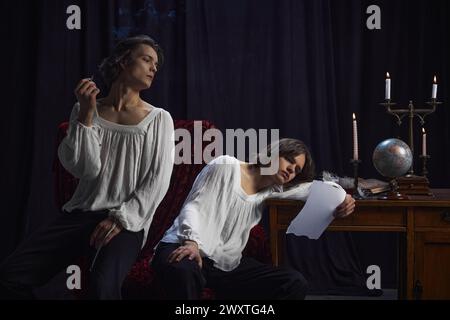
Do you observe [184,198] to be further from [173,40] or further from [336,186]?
[173,40]

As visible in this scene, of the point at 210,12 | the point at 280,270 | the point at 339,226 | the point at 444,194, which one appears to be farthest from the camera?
the point at 210,12

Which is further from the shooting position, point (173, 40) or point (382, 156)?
point (173, 40)

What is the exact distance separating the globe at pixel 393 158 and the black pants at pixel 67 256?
113 centimetres

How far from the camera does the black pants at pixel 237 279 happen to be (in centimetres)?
256

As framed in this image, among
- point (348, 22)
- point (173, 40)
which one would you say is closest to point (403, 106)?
point (348, 22)

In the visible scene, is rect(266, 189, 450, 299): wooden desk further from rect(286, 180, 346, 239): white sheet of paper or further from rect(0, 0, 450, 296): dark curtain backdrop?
rect(0, 0, 450, 296): dark curtain backdrop

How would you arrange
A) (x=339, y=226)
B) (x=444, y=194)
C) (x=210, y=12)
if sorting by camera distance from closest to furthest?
(x=339, y=226) < (x=444, y=194) < (x=210, y=12)

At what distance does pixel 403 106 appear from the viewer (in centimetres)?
370

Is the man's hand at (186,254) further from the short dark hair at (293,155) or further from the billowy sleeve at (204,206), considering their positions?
the short dark hair at (293,155)

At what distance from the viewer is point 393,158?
9.54 feet

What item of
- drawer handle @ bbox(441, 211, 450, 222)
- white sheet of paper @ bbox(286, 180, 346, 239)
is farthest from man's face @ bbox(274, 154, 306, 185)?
drawer handle @ bbox(441, 211, 450, 222)

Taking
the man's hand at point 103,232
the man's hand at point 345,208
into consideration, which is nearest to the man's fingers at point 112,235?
the man's hand at point 103,232

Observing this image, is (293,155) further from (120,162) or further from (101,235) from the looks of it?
(101,235)

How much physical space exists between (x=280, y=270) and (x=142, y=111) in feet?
3.03
